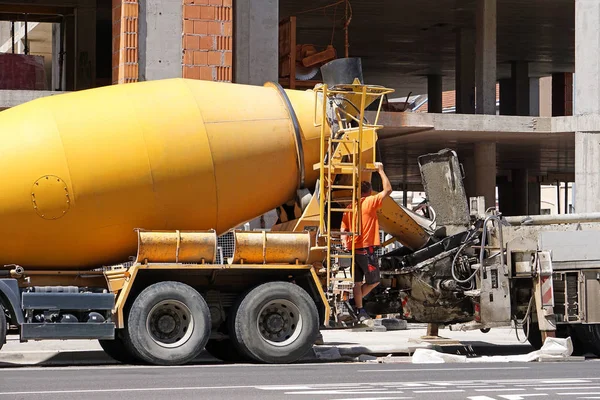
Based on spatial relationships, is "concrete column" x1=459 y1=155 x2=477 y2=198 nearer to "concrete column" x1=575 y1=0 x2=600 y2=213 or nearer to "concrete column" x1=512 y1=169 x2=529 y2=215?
"concrete column" x1=512 y1=169 x2=529 y2=215

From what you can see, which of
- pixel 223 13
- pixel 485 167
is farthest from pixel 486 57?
pixel 223 13

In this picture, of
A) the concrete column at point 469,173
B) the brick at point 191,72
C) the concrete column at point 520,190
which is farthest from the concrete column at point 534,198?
the brick at point 191,72

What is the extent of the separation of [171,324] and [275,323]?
1.29m

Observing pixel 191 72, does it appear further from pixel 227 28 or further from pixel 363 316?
pixel 363 316

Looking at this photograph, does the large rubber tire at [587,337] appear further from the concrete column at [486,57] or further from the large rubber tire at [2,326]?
the concrete column at [486,57]

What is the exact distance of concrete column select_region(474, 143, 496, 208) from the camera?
29375 millimetres

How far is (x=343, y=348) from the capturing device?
55.9ft

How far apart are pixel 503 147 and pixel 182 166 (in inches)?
761

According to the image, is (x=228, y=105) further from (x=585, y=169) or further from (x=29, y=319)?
(x=585, y=169)

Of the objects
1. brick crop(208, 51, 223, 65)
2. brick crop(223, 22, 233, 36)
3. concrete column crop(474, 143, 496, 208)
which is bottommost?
concrete column crop(474, 143, 496, 208)

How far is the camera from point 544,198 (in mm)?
67688

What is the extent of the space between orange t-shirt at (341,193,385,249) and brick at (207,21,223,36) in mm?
5676

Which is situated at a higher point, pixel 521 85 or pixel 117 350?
pixel 521 85

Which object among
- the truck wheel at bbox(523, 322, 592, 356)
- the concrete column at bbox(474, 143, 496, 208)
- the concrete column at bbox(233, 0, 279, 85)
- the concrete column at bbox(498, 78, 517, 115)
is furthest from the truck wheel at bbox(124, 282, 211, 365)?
the concrete column at bbox(498, 78, 517, 115)
